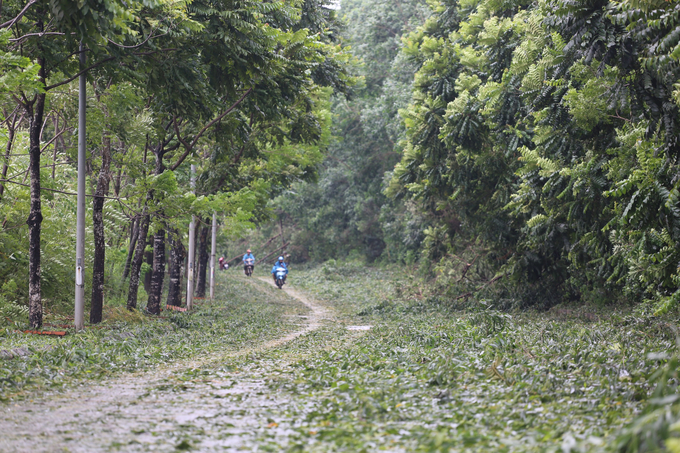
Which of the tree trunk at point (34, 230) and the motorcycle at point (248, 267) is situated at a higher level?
the tree trunk at point (34, 230)

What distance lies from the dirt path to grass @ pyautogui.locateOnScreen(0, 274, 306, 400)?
75cm

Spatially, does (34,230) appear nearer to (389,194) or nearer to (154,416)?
(154,416)

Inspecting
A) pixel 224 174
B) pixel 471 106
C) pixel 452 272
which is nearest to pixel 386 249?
pixel 452 272

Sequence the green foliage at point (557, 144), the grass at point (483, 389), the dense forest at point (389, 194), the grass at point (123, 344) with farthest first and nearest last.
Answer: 1. the green foliage at point (557, 144)
2. the grass at point (123, 344)
3. the dense forest at point (389, 194)
4. the grass at point (483, 389)

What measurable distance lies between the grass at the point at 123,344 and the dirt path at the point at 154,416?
747 mm

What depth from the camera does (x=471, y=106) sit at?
55.3 feet

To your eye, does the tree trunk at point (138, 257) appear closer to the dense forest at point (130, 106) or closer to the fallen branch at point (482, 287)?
the dense forest at point (130, 106)

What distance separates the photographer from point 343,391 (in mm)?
7246

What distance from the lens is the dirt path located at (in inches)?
204

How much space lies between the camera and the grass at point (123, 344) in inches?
324

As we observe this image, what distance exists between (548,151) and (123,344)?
9.47 meters

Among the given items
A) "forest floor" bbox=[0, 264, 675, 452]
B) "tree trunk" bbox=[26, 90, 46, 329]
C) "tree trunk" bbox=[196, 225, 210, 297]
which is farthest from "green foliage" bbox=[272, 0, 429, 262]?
"forest floor" bbox=[0, 264, 675, 452]

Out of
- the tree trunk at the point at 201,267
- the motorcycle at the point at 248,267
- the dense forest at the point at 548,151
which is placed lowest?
the motorcycle at the point at 248,267

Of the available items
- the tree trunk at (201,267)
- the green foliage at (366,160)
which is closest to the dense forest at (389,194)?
the tree trunk at (201,267)
